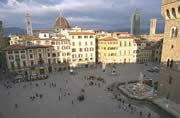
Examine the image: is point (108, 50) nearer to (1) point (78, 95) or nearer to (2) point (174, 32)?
(1) point (78, 95)

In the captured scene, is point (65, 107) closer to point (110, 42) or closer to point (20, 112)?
point (20, 112)

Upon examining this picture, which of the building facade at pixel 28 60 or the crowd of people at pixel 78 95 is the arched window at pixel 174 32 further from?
the building facade at pixel 28 60

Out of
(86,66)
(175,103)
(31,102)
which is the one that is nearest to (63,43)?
(86,66)

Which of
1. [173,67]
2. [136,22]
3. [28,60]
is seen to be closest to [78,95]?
[173,67]

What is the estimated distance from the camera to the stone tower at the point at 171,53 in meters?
15.8

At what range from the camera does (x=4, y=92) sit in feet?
81.3

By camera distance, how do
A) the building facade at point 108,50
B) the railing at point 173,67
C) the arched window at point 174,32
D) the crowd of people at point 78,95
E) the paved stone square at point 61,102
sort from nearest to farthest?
the railing at point 173,67
the arched window at point 174,32
the paved stone square at point 61,102
the crowd of people at point 78,95
the building facade at point 108,50

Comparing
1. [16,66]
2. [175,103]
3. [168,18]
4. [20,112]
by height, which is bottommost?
[20,112]

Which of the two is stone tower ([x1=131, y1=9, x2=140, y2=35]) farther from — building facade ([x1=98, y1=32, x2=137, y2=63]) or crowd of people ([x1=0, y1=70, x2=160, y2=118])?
crowd of people ([x1=0, y1=70, x2=160, y2=118])

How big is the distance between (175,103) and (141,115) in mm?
5293

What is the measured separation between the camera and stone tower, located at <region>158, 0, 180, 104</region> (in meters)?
15.8

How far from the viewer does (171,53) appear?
1695 centimetres

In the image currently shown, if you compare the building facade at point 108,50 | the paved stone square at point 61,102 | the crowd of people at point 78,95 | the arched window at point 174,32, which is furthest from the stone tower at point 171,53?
the building facade at point 108,50

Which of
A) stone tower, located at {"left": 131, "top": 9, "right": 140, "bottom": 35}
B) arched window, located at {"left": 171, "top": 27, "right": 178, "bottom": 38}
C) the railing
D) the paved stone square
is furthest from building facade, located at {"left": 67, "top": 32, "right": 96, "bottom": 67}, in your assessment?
stone tower, located at {"left": 131, "top": 9, "right": 140, "bottom": 35}
